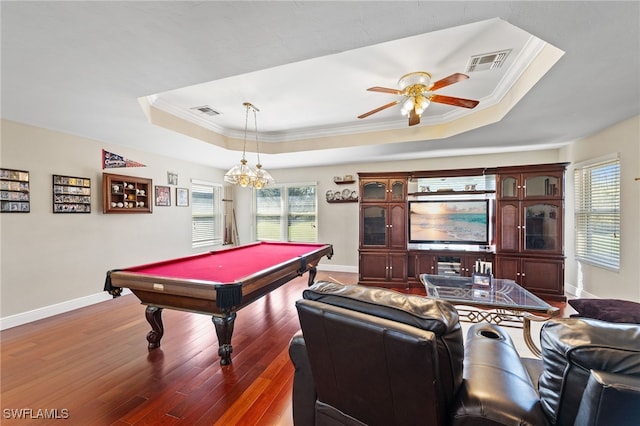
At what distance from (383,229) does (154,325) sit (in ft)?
12.4

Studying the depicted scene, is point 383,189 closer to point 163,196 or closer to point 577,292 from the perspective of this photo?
point 577,292

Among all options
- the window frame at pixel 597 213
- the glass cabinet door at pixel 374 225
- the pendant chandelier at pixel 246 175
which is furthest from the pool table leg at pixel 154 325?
the window frame at pixel 597 213

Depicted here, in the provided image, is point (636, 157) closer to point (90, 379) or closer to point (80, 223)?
point (90, 379)

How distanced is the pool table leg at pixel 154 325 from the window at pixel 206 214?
128 inches

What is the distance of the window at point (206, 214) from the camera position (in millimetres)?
5719

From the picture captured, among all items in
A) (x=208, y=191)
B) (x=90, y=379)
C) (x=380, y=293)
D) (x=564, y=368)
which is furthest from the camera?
(x=208, y=191)

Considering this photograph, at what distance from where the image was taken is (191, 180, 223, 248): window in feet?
18.8

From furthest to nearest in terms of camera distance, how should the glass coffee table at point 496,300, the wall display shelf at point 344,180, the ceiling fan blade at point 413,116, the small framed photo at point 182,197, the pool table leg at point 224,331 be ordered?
the wall display shelf at point 344,180
the small framed photo at point 182,197
the ceiling fan blade at point 413,116
the glass coffee table at point 496,300
the pool table leg at point 224,331

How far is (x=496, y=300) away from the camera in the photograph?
8.45 feet

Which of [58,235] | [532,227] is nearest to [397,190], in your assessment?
[532,227]

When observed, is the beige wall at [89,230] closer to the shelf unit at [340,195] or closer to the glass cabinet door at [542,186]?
the glass cabinet door at [542,186]

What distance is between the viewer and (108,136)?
3758 mm

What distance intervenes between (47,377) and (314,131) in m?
4.26

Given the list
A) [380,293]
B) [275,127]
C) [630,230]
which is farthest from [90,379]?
[630,230]
